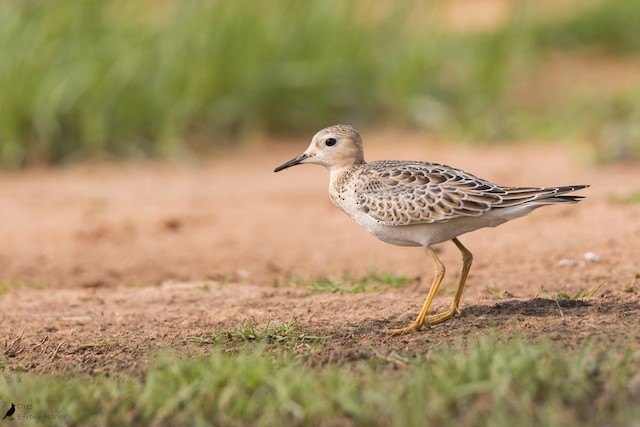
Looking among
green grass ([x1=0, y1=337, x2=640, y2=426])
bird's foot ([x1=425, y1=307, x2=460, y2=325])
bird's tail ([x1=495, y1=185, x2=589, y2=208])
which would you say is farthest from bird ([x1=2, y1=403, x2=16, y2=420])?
bird's tail ([x1=495, y1=185, x2=589, y2=208])

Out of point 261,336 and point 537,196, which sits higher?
point 537,196

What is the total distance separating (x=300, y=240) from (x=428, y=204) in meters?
2.97

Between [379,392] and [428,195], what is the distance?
160 cm

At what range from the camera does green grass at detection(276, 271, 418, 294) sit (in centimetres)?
641

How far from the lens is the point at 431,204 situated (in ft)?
17.8

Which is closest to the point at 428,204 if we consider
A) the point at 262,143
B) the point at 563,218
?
the point at 563,218

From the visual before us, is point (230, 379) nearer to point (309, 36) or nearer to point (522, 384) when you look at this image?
point (522, 384)

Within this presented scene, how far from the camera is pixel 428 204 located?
5430 mm

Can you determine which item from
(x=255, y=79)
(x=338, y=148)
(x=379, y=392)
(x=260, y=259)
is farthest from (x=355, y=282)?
(x=255, y=79)

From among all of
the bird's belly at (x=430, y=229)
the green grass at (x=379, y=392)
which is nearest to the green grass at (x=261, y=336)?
the green grass at (x=379, y=392)

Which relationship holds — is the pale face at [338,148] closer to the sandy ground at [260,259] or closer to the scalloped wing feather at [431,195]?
the scalloped wing feather at [431,195]

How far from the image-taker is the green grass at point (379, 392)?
3.99m

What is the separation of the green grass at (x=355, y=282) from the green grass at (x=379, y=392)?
1894 mm

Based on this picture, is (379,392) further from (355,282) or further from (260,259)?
(260,259)
